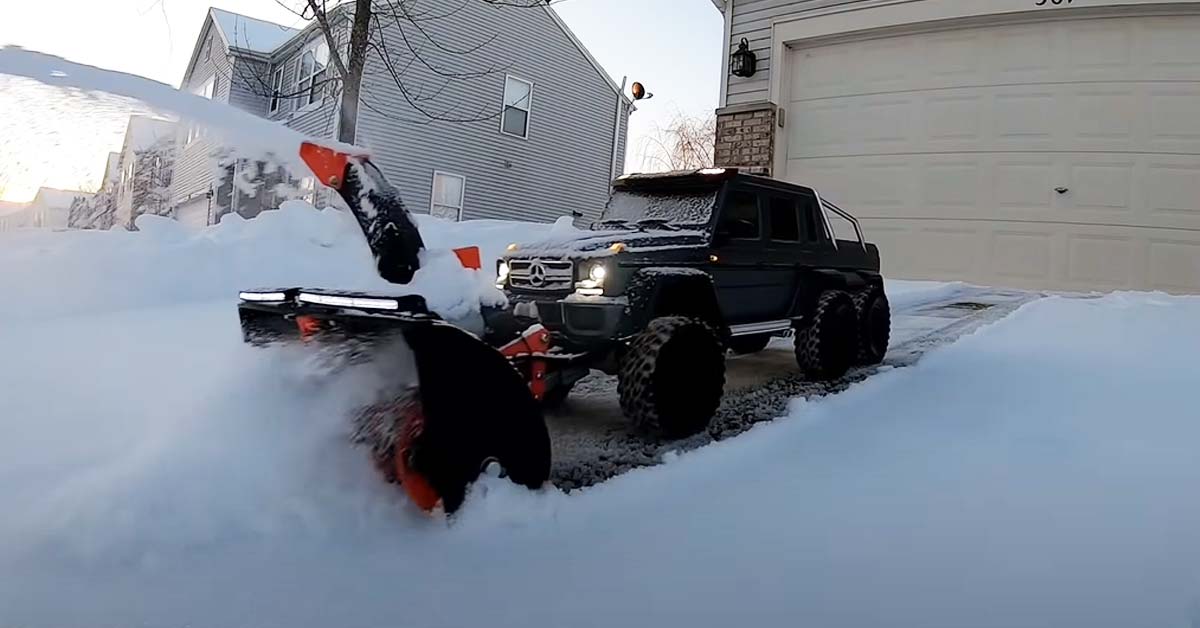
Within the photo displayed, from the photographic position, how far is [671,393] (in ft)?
11.0

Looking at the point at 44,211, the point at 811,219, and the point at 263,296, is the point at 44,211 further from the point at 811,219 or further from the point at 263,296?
the point at 811,219

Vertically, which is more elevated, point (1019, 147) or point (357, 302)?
point (1019, 147)

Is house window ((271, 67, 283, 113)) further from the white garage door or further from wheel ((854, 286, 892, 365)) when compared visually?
wheel ((854, 286, 892, 365))

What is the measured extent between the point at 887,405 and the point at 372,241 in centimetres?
290

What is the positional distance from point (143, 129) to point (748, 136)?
26.2 feet

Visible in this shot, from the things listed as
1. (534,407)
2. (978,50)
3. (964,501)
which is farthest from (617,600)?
(978,50)

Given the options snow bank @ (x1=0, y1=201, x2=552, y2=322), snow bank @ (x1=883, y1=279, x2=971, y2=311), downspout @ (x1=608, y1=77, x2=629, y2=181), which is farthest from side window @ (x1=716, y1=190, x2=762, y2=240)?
downspout @ (x1=608, y1=77, x2=629, y2=181)

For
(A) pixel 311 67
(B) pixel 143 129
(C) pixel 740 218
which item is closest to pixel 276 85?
(A) pixel 311 67

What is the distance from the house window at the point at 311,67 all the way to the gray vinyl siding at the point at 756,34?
355 inches

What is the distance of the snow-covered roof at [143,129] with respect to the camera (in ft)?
11.3

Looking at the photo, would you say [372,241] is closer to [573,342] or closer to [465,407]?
[573,342]

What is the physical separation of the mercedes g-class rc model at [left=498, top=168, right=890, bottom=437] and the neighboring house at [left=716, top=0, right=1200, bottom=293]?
4.58 m

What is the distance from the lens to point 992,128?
9.09 metres

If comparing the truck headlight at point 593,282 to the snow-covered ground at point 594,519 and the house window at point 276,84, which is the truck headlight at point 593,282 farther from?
the house window at point 276,84
